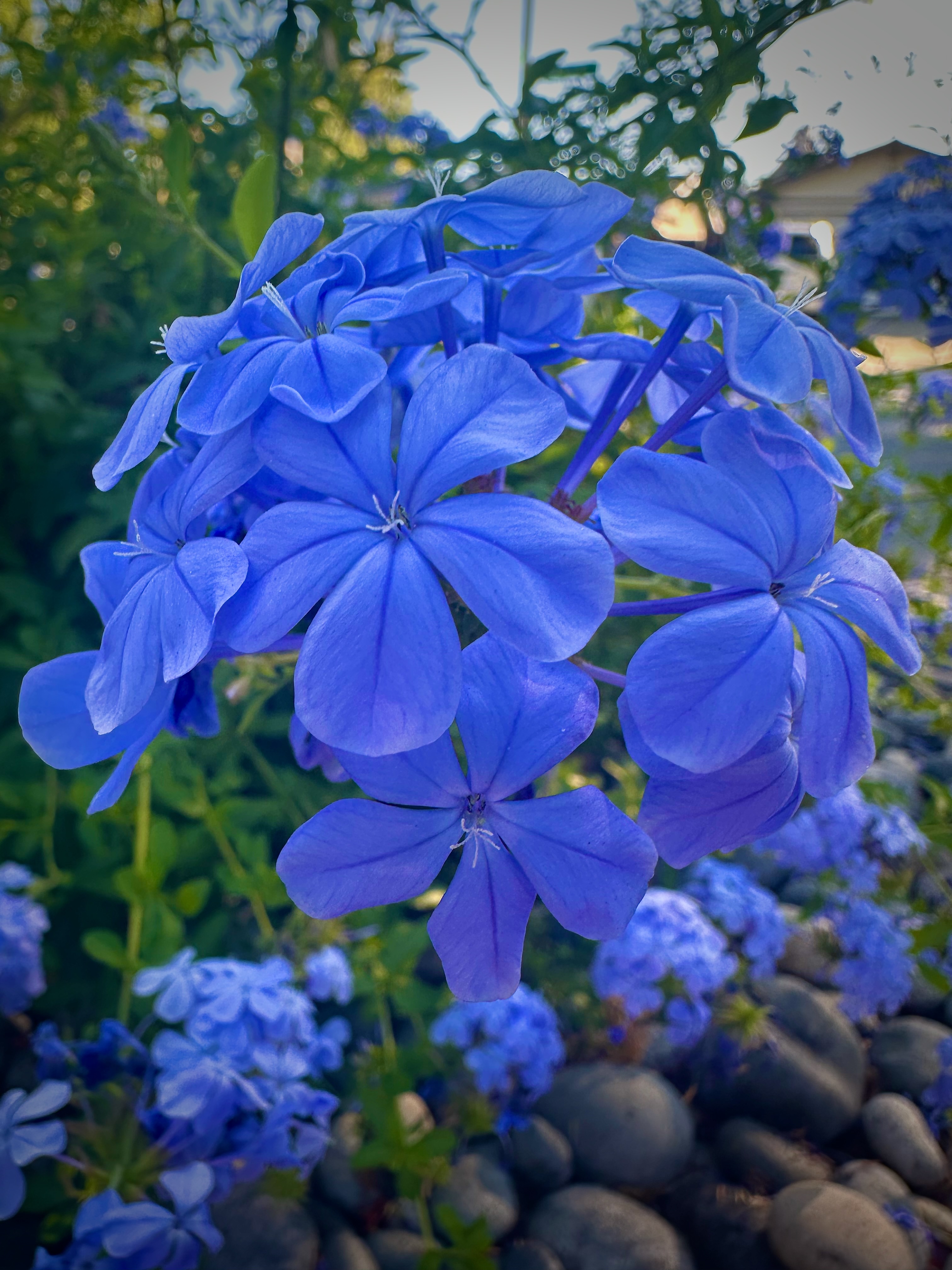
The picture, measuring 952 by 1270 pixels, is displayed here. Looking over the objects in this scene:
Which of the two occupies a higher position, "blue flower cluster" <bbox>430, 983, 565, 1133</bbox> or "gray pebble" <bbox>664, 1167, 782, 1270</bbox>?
"blue flower cluster" <bbox>430, 983, 565, 1133</bbox>

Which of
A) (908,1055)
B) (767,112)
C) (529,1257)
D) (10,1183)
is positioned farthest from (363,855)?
(908,1055)

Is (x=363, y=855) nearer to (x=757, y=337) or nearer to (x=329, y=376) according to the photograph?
(x=329, y=376)

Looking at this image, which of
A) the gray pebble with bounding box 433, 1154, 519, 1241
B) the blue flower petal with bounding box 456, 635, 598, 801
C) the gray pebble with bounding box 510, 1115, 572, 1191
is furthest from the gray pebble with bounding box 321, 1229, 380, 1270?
the blue flower petal with bounding box 456, 635, 598, 801

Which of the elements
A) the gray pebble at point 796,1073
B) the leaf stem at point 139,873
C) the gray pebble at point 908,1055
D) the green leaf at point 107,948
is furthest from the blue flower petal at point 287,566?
the gray pebble at point 908,1055

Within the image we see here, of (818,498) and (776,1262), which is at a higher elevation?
(818,498)

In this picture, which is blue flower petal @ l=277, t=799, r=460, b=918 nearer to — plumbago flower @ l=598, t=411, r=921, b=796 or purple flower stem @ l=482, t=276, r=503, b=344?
plumbago flower @ l=598, t=411, r=921, b=796

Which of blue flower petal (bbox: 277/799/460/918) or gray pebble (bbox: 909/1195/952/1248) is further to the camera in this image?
gray pebble (bbox: 909/1195/952/1248)

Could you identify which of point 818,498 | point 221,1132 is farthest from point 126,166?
point 221,1132

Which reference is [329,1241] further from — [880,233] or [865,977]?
[880,233]
